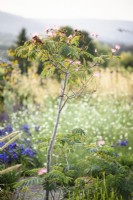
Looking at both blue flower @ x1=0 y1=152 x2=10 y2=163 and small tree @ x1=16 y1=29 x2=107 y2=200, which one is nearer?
small tree @ x1=16 y1=29 x2=107 y2=200

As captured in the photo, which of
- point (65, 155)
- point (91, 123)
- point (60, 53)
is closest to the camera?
point (60, 53)

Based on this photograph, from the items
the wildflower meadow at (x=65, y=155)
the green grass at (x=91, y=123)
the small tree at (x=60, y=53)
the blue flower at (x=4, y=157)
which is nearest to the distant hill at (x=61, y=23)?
the green grass at (x=91, y=123)

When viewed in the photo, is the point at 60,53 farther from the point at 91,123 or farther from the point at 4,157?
the point at 91,123

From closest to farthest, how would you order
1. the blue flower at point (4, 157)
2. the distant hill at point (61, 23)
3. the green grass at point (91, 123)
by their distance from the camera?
the blue flower at point (4, 157) → the green grass at point (91, 123) → the distant hill at point (61, 23)

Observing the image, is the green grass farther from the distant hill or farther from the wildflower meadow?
the distant hill

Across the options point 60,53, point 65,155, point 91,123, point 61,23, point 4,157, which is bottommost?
point 91,123

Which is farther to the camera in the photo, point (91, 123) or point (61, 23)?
point (61, 23)

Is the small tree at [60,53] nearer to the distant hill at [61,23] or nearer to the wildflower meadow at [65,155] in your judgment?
the wildflower meadow at [65,155]

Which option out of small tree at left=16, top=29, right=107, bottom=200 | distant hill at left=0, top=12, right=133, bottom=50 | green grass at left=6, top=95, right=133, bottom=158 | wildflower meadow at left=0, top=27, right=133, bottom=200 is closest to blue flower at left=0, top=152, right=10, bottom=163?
wildflower meadow at left=0, top=27, right=133, bottom=200

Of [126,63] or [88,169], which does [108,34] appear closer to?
[126,63]

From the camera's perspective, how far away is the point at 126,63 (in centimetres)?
1875

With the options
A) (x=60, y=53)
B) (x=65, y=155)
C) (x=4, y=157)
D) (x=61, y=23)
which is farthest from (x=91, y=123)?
(x=61, y=23)

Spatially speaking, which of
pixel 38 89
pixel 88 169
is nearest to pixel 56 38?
pixel 88 169

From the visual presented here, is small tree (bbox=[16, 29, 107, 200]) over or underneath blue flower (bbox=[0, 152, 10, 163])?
over
